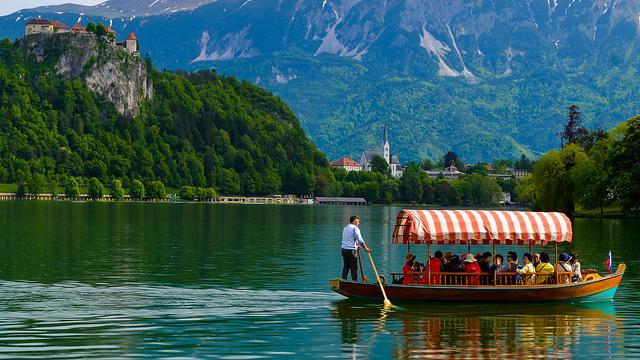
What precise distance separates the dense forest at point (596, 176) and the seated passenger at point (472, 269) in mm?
90270

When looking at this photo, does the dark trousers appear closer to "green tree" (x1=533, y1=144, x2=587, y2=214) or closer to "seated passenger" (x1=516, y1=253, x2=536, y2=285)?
"seated passenger" (x1=516, y1=253, x2=536, y2=285)

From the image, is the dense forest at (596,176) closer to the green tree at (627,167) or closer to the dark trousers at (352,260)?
the green tree at (627,167)

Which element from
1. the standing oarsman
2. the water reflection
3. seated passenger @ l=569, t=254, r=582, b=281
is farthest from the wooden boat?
the standing oarsman

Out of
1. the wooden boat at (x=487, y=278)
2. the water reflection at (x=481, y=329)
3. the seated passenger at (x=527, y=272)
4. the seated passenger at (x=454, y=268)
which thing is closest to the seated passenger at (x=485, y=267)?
the wooden boat at (x=487, y=278)

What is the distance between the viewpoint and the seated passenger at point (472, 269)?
169 ft

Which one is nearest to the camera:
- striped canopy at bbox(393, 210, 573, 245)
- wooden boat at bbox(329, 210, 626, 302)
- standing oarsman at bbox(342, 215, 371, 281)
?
wooden boat at bbox(329, 210, 626, 302)

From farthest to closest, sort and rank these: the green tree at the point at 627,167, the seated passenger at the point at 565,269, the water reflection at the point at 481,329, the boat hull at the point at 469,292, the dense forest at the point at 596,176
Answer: the dense forest at the point at 596,176
the green tree at the point at 627,167
the seated passenger at the point at 565,269
the boat hull at the point at 469,292
the water reflection at the point at 481,329

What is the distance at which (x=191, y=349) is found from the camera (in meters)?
38.9

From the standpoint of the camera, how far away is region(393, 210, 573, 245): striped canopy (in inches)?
2020

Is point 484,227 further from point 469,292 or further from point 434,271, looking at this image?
point 469,292

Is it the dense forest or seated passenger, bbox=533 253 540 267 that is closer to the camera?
seated passenger, bbox=533 253 540 267

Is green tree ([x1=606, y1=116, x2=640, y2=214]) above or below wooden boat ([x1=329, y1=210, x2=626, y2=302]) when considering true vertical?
above

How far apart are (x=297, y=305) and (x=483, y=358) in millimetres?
14743

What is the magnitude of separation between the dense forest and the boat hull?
3514 inches
